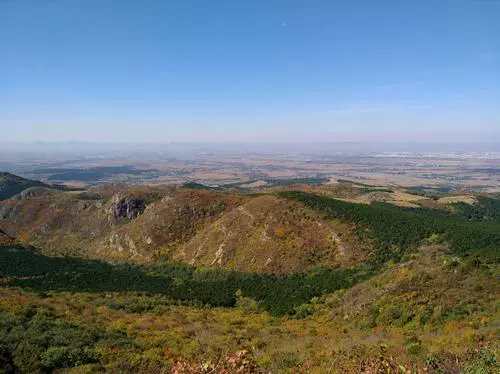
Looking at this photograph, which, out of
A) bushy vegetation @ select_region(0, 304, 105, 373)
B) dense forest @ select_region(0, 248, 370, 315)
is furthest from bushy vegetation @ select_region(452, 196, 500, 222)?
bushy vegetation @ select_region(0, 304, 105, 373)

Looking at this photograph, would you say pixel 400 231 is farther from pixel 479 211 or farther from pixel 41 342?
pixel 41 342

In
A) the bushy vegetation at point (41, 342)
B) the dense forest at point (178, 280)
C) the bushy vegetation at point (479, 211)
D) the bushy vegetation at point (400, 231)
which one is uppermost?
the bushy vegetation at point (41, 342)

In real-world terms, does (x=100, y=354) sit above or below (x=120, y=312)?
above

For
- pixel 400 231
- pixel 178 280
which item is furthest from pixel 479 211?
pixel 178 280

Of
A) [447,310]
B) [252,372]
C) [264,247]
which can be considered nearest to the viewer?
[252,372]

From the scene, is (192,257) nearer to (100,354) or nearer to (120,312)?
(120,312)

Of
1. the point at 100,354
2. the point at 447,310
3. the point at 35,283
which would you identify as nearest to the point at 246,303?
the point at 447,310

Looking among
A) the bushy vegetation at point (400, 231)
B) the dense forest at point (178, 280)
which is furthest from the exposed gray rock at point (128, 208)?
the bushy vegetation at point (400, 231)

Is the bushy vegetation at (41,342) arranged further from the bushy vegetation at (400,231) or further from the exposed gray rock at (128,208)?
the exposed gray rock at (128,208)

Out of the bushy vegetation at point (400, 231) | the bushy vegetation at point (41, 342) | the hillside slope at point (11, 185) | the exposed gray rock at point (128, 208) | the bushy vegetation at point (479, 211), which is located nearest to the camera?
the bushy vegetation at point (41, 342)
